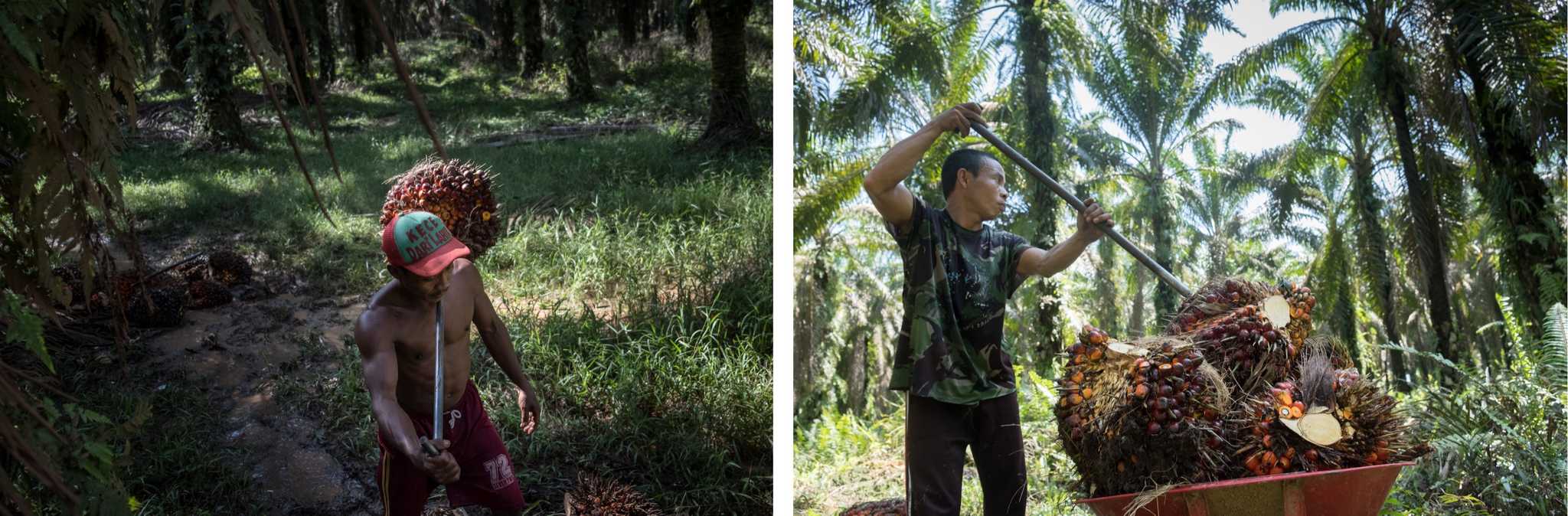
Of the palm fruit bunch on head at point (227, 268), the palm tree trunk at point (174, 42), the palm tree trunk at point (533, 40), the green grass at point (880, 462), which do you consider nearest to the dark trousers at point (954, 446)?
the green grass at point (880, 462)

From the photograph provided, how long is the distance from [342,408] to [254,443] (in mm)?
192

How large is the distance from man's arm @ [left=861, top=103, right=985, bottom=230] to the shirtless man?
98cm

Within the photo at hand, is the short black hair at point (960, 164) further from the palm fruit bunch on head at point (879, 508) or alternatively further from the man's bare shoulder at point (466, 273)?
the man's bare shoulder at point (466, 273)

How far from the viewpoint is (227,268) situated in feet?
8.42

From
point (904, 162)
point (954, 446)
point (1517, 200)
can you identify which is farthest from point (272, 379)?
point (1517, 200)

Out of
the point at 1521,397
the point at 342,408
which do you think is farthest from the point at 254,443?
the point at 1521,397

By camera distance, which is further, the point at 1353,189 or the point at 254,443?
the point at 1353,189

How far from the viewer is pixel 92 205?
2.28 metres

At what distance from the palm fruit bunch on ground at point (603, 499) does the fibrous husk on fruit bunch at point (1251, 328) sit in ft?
4.60

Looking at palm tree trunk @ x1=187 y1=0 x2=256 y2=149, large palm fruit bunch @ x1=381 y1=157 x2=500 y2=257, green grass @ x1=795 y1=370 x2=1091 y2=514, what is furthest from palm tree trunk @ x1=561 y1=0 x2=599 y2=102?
green grass @ x1=795 y1=370 x2=1091 y2=514

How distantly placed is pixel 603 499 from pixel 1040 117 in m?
1.79

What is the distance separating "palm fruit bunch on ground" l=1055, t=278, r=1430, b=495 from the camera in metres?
2.10

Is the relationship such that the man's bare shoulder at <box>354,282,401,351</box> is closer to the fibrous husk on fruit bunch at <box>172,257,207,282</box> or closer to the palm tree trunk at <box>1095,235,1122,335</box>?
the fibrous husk on fruit bunch at <box>172,257,207,282</box>

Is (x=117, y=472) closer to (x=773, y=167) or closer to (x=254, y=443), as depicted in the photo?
(x=254, y=443)
